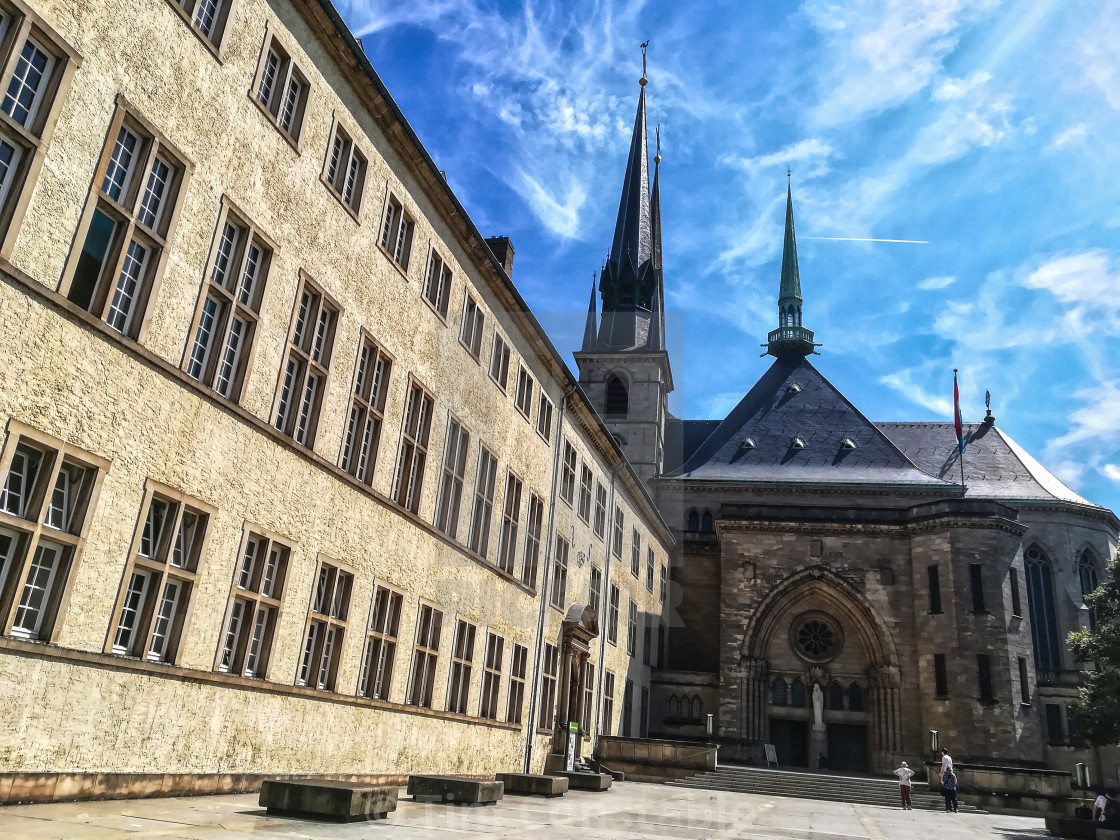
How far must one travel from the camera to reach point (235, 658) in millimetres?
10359

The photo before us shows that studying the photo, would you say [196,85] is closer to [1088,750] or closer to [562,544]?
[562,544]

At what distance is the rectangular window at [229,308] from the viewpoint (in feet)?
32.7

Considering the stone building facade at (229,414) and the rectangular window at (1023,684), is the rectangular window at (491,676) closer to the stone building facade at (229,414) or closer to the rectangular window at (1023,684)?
the stone building facade at (229,414)

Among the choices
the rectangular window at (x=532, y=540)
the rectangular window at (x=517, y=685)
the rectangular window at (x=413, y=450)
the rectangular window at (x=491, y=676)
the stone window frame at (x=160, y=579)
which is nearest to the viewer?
the stone window frame at (x=160, y=579)

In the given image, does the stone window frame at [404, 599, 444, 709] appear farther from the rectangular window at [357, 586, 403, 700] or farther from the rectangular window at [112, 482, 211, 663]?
the rectangular window at [112, 482, 211, 663]

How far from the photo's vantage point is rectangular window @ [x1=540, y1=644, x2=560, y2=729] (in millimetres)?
23344

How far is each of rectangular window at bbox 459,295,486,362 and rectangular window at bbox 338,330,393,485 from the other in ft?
12.3

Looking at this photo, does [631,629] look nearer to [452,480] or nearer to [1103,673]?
[1103,673]

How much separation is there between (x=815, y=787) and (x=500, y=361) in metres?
18.2

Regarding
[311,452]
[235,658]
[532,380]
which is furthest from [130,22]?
[532,380]

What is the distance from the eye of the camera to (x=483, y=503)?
18984mm

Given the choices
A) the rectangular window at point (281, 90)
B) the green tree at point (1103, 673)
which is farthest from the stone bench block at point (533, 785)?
the green tree at point (1103, 673)

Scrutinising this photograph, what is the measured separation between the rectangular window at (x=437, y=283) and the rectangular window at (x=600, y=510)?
543 inches

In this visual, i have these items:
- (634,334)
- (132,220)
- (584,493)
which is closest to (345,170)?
(132,220)
